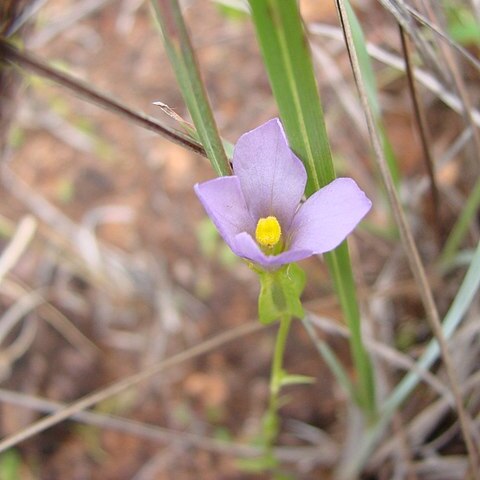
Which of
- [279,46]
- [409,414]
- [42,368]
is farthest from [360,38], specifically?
[42,368]

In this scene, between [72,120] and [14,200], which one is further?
[72,120]

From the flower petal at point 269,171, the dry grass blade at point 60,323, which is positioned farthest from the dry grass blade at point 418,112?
the dry grass blade at point 60,323

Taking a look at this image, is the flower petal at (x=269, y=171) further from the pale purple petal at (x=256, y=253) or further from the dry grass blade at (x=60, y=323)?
the dry grass blade at (x=60, y=323)

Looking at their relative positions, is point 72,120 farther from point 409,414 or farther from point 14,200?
point 409,414

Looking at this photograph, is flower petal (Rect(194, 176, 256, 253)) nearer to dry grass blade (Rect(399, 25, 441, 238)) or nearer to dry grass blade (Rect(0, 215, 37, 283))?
dry grass blade (Rect(399, 25, 441, 238))

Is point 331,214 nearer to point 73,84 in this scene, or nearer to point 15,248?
point 73,84

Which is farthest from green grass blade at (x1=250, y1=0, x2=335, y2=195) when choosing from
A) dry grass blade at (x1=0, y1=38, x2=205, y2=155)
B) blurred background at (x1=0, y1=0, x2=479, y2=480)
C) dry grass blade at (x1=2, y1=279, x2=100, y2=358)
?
dry grass blade at (x1=2, y1=279, x2=100, y2=358)

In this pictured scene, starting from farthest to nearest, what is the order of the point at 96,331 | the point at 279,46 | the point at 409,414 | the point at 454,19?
the point at 96,331 < the point at 454,19 < the point at 409,414 < the point at 279,46
